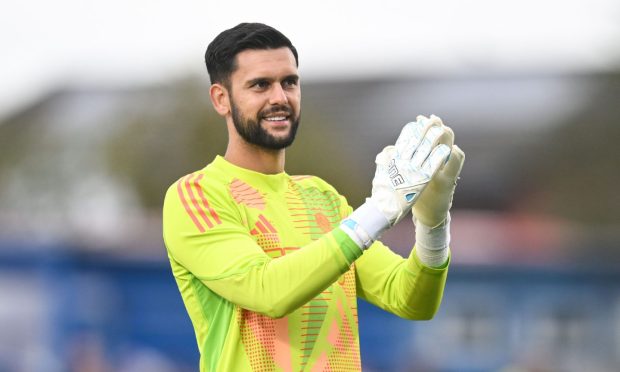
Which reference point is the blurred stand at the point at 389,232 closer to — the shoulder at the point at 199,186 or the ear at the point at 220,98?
the ear at the point at 220,98

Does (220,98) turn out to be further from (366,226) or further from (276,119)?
(366,226)

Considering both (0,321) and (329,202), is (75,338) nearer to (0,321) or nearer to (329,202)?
(0,321)

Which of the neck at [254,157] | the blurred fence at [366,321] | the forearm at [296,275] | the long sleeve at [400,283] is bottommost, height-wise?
the blurred fence at [366,321]

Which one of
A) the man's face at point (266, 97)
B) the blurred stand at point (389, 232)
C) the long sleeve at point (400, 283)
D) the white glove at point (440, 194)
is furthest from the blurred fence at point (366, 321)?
the man's face at point (266, 97)

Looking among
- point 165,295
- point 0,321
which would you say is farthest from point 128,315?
point 0,321

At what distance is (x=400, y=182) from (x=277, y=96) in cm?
68

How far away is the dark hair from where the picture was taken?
4.32 meters

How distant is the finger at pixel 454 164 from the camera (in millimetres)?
4059

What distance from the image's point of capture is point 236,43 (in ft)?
14.2

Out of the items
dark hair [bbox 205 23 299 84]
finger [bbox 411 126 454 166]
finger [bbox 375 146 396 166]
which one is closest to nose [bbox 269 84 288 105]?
dark hair [bbox 205 23 299 84]

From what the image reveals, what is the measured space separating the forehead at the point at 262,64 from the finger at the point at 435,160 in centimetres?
73

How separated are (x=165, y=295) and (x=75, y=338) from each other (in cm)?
134

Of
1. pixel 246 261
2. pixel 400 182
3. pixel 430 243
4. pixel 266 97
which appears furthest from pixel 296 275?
pixel 266 97

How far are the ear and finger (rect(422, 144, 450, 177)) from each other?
0.92 meters
